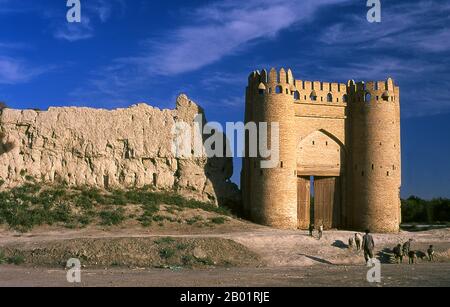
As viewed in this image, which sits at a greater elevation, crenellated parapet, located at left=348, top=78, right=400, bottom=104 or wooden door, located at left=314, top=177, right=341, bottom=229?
crenellated parapet, located at left=348, top=78, right=400, bottom=104

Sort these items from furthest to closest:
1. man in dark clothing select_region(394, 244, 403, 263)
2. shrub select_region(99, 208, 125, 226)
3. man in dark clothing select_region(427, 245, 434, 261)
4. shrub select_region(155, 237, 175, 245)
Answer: shrub select_region(99, 208, 125, 226), man in dark clothing select_region(427, 245, 434, 261), man in dark clothing select_region(394, 244, 403, 263), shrub select_region(155, 237, 175, 245)

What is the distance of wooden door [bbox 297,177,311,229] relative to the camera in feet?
104

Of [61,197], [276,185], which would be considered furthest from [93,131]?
[276,185]

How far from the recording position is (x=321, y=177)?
32.4m

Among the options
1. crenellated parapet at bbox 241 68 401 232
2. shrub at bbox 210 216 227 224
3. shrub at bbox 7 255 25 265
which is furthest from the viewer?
crenellated parapet at bbox 241 68 401 232

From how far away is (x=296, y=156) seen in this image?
1222 inches

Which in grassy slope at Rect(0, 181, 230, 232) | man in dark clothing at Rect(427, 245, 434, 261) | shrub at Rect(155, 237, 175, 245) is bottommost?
man in dark clothing at Rect(427, 245, 434, 261)

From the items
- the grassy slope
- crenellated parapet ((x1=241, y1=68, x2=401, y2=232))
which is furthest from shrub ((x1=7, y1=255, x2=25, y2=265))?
crenellated parapet ((x1=241, y1=68, x2=401, y2=232))

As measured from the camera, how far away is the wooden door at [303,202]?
31.7 m

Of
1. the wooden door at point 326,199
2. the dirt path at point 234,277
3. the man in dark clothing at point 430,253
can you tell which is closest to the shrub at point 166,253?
the dirt path at point 234,277

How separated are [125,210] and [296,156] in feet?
30.3

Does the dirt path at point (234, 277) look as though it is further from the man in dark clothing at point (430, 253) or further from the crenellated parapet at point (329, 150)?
the crenellated parapet at point (329, 150)

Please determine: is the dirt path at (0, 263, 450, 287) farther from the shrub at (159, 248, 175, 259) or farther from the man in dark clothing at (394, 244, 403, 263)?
the man in dark clothing at (394, 244, 403, 263)
